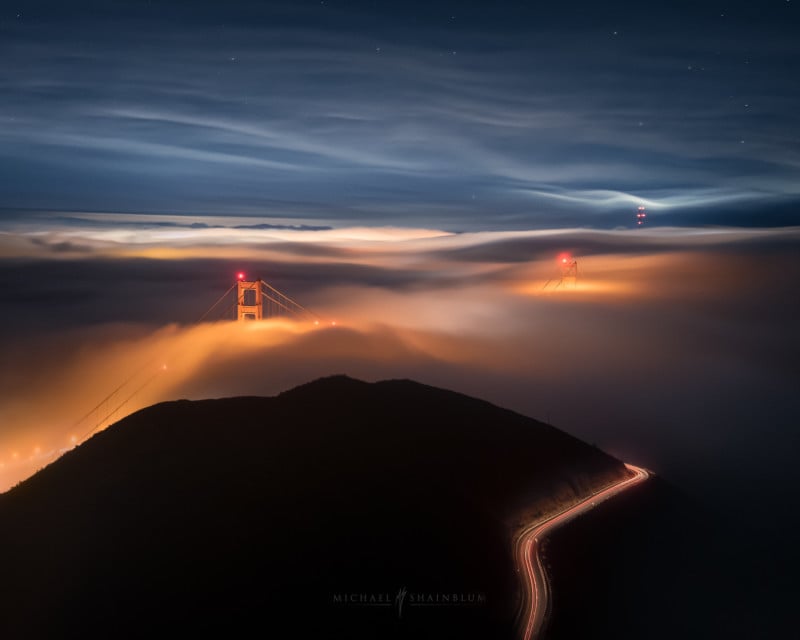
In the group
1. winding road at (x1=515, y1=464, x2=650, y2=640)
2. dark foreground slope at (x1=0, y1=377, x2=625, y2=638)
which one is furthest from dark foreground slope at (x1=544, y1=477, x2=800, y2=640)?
dark foreground slope at (x1=0, y1=377, x2=625, y2=638)

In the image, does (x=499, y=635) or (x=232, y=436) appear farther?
(x=232, y=436)

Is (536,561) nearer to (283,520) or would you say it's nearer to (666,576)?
(666,576)

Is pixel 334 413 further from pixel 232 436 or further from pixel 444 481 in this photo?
pixel 444 481

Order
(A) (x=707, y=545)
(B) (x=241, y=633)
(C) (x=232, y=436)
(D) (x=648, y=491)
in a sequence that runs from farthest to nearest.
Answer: (D) (x=648, y=491) < (C) (x=232, y=436) < (A) (x=707, y=545) < (B) (x=241, y=633)

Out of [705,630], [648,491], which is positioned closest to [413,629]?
[705,630]

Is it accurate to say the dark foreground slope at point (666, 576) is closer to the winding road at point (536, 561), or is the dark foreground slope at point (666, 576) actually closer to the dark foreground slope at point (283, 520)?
the winding road at point (536, 561)

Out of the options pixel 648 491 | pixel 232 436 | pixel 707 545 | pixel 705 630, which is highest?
pixel 232 436

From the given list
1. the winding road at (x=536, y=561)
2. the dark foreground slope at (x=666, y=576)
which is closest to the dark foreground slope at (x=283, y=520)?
the winding road at (x=536, y=561)
